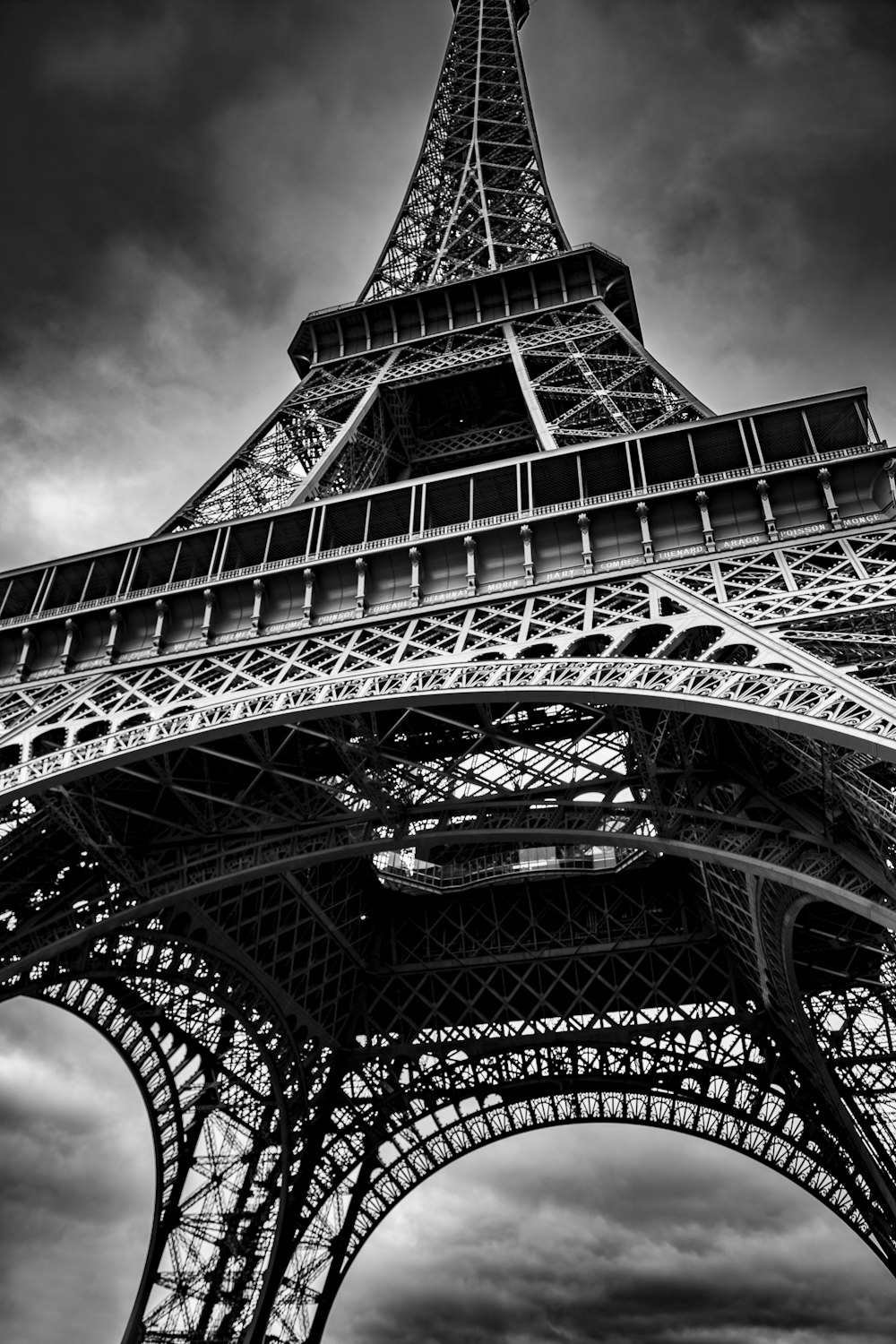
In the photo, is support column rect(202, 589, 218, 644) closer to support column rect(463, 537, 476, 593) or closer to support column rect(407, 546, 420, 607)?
support column rect(407, 546, 420, 607)

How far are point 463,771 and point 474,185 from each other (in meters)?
30.9

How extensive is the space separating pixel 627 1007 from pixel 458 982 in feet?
16.2

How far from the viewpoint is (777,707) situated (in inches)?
481

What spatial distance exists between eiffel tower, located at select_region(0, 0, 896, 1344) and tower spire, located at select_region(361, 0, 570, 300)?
0.98ft

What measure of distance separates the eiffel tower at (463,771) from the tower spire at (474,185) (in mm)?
298

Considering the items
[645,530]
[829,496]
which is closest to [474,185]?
[645,530]

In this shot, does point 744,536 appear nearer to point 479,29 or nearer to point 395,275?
point 395,275

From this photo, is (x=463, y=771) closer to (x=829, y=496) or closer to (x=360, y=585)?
(x=360, y=585)

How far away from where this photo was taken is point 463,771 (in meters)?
18.7

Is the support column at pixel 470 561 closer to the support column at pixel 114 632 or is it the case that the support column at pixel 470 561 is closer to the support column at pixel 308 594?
the support column at pixel 308 594

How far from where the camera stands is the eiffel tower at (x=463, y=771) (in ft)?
51.6

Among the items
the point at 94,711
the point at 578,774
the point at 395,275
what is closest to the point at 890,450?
the point at 578,774

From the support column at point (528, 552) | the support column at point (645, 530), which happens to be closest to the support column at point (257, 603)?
the support column at point (528, 552)

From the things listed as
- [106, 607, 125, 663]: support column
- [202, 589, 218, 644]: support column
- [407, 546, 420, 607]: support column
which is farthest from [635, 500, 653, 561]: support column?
[106, 607, 125, 663]: support column
